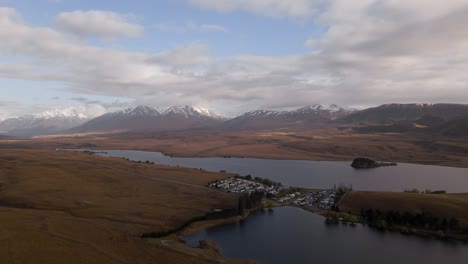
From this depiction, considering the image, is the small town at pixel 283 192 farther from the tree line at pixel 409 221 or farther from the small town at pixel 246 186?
the tree line at pixel 409 221

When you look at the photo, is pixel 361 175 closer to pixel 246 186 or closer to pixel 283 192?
Result: pixel 283 192

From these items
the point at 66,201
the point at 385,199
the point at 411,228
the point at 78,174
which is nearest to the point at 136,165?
the point at 78,174

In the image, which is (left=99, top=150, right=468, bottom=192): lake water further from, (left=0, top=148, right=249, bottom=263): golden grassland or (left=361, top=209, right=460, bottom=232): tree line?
(left=361, top=209, right=460, bottom=232): tree line

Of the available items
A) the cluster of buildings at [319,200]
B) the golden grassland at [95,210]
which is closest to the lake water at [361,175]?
the cluster of buildings at [319,200]

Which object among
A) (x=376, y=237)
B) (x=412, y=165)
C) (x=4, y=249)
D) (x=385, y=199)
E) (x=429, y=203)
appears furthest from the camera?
(x=412, y=165)

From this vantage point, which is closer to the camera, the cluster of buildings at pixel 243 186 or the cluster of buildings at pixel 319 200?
the cluster of buildings at pixel 319 200

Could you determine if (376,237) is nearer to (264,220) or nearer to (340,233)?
(340,233)

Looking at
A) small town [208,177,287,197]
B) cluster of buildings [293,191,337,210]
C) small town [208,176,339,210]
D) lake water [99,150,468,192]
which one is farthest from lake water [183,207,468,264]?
lake water [99,150,468,192]

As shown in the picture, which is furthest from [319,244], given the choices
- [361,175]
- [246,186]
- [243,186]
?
[361,175]
